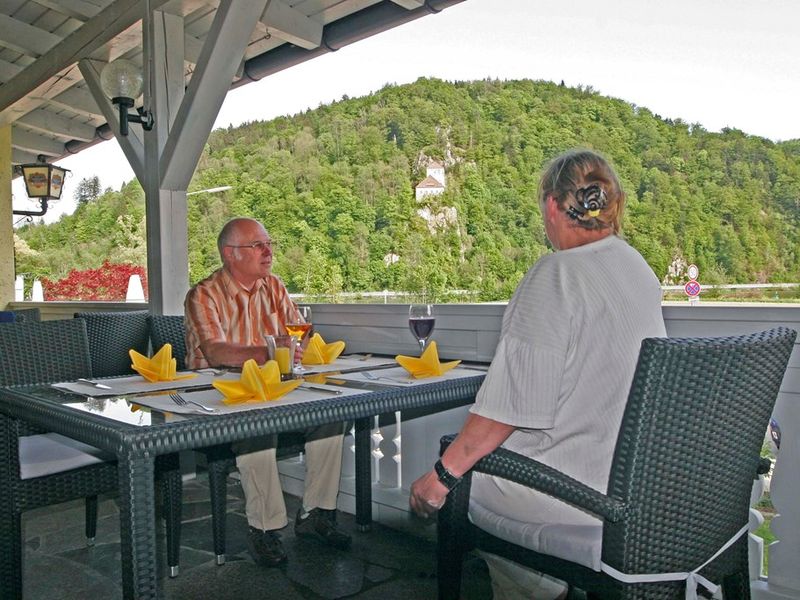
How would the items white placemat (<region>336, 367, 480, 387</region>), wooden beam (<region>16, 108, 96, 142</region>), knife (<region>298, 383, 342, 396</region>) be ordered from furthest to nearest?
wooden beam (<region>16, 108, 96, 142</region>)
white placemat (<region>336, 367, 480, 387</region>)
knife (<region>298, 383, 342, 396</region>)

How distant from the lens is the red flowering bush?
20.4 feet

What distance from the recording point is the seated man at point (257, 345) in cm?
240

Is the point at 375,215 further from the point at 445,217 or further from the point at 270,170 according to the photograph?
the point at 270,170

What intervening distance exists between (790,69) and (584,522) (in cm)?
150

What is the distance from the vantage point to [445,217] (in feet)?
9.92

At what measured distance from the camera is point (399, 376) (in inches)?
73.8

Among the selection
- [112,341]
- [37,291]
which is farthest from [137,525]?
[37,291]

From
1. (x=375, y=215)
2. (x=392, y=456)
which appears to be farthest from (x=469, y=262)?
(x=392, y=456)

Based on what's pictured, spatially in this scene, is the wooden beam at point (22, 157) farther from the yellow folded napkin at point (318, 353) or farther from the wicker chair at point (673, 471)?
the wicker chair at point (673, 471)

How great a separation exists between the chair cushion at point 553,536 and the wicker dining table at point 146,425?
340mm

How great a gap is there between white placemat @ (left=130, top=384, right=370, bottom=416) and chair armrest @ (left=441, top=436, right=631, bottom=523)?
372mm

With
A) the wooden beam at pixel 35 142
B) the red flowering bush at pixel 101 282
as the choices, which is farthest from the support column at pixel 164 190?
the wooden beam at pixel 35 142

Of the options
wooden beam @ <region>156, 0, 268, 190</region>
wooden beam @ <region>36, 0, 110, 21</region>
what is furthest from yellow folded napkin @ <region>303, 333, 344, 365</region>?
wooden beam @ <region>36, 0, 110, 21</region>

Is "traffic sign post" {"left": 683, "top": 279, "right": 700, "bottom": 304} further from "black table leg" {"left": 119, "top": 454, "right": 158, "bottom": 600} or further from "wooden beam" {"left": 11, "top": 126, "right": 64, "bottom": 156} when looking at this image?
"wooden beam" {"left": 11, "top": 126, "right": 64, "bottom": 156}
